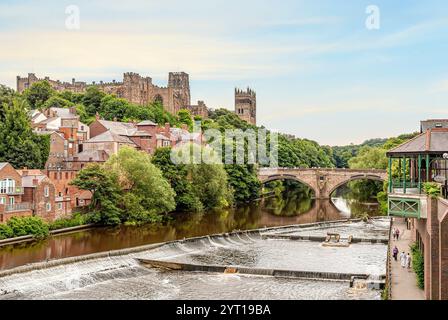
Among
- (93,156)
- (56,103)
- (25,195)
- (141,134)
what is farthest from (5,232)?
(56,103)

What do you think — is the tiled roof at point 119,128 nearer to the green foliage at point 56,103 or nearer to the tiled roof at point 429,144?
the green foliage at point 56,103

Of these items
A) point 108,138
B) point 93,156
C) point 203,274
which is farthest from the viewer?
point 108,138

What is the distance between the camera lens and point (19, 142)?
213 ft

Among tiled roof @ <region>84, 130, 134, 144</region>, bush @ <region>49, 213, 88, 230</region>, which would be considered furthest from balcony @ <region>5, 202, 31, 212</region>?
tiled roof @ <region>84, 130, 134, 144</region>

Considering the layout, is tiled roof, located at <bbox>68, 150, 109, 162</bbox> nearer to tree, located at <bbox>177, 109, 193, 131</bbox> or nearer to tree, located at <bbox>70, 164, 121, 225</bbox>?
tree, located at <bbox>70, 164, 121, 225</bbox>

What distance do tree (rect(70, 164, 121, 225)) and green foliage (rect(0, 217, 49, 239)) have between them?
693cm

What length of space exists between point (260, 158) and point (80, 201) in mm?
53517

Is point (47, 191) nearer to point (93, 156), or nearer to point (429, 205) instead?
point (93, 156)

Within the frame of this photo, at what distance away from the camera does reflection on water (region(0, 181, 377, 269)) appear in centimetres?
4097

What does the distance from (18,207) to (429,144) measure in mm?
35219

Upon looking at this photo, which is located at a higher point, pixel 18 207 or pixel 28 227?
pixel 18 207

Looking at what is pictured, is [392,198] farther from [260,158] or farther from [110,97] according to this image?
[110,97]
